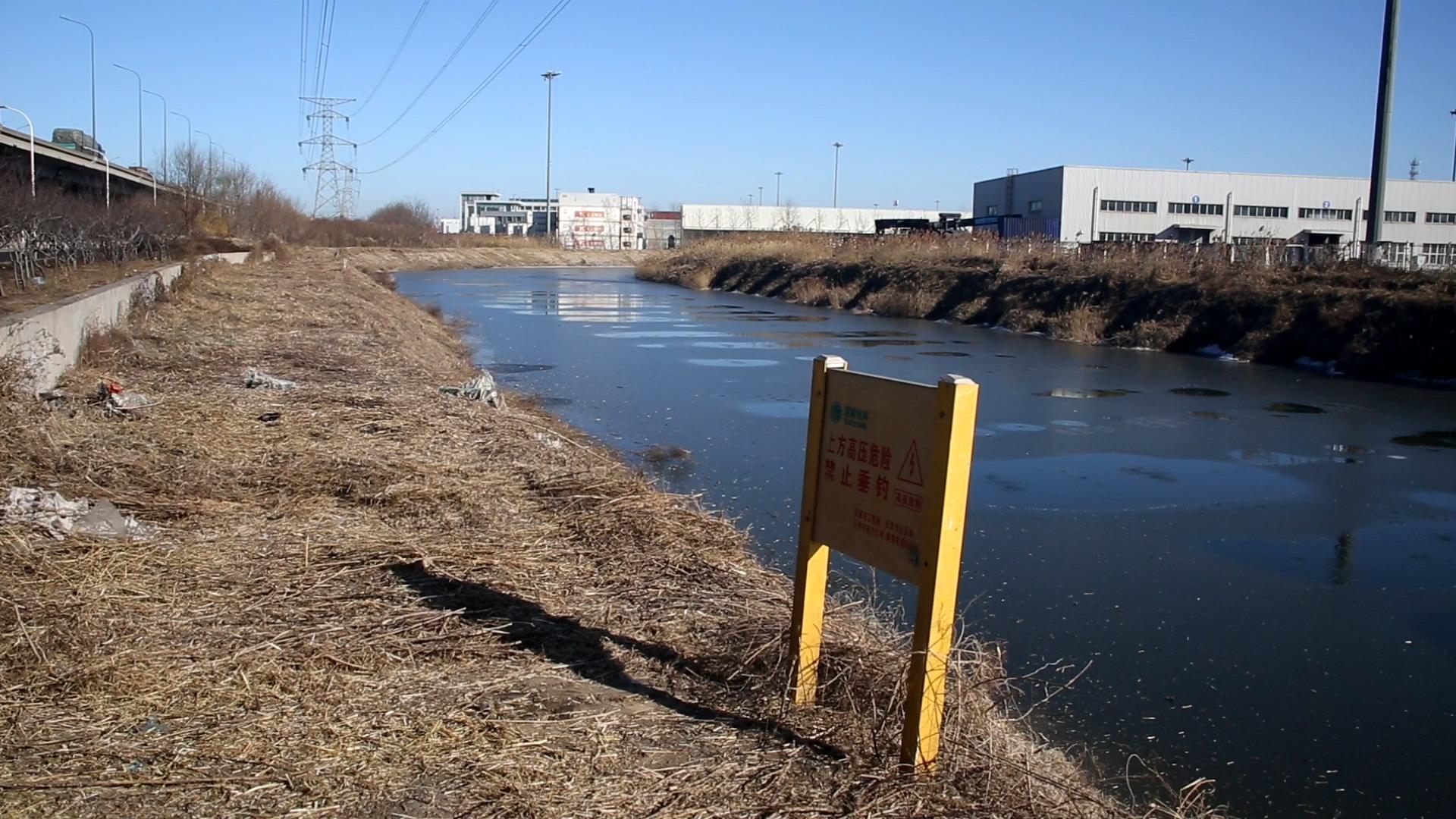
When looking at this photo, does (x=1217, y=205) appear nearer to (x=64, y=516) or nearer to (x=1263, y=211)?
(x=1263, y=211)

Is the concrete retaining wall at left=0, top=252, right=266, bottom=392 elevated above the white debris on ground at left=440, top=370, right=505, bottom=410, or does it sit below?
above

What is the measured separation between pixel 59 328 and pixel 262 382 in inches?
90.7

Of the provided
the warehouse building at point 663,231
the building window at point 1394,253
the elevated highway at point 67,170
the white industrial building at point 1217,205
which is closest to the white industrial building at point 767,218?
the warehouse building at point 663,231

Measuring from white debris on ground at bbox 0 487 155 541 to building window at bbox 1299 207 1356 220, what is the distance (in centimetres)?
7781

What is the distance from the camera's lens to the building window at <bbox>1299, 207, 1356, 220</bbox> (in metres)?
72.2

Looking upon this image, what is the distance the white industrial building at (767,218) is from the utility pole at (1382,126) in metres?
82.6

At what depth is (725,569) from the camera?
21.3 ft

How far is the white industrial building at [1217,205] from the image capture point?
228 ft

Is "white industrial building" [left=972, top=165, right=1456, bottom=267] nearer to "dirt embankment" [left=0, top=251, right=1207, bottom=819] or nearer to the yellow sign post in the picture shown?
"dirt embankment" [left=0, top=251, right=1207, bottom=819]

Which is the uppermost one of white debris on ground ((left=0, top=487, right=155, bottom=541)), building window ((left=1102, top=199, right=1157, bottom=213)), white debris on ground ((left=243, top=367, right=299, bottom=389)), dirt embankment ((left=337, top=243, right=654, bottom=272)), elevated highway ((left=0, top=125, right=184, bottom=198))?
building window ((left=1102, top=199, right=1157, bottom=213))

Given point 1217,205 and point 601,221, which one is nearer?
point 1217,205

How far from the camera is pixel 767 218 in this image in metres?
126

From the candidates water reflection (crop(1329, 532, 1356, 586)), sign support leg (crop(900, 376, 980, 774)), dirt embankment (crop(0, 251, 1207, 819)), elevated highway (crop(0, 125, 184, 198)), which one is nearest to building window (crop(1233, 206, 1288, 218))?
elevated highway (crop(0, 125, 184, 198))

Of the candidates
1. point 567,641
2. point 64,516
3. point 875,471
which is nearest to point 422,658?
point 567,641
